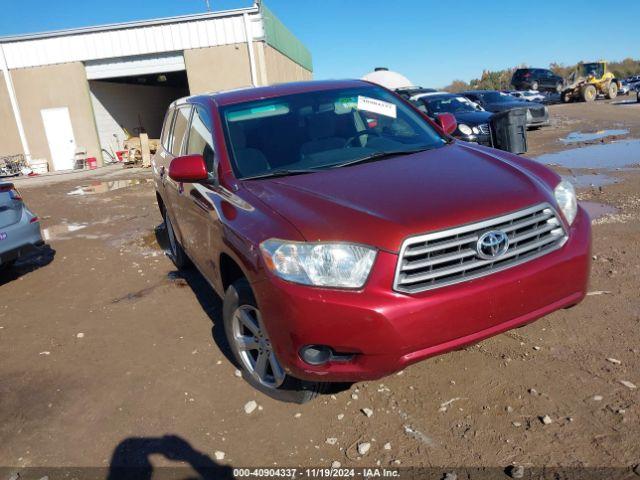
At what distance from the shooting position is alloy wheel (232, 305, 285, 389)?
2842 mm

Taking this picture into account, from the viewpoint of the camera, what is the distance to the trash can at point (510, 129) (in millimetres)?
8070

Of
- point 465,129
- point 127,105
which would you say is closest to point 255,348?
point 465,129

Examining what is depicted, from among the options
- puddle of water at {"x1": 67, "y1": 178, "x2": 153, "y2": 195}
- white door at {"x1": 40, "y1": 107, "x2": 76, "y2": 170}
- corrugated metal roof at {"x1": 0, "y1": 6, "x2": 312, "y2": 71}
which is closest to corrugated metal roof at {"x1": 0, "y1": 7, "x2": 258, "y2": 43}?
corrugated metal roof at {"x1": 0, "y1": 6, "x2": 312, "y2": 71}

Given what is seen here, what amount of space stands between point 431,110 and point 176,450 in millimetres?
13531

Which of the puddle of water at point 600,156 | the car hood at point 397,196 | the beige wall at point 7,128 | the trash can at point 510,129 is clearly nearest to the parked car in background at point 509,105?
the puddle of water at point 600,156

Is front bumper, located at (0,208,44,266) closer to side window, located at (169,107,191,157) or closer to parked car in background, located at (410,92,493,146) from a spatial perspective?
side window, located at (169,107,191,157)

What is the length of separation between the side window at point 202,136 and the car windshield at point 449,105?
38.0ft

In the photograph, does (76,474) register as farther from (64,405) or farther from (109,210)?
(109,210)

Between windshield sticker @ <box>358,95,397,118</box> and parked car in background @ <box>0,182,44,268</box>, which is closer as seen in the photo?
windshield sticker @ <box>358,95,397,118</box>

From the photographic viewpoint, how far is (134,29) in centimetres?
1831

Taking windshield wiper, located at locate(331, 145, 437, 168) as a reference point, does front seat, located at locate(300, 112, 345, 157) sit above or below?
above

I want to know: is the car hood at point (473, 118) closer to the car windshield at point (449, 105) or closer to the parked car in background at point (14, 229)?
the car windshield at point (449, 105)

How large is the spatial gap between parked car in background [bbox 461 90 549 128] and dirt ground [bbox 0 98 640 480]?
13461 mm

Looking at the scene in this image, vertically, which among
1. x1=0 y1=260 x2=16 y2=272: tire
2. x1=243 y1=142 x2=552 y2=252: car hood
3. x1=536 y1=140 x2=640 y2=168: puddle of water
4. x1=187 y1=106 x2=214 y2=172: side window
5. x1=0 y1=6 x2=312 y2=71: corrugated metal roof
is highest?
x1=0 y1=6 x2=312 y2=71: corrugated metal roof
